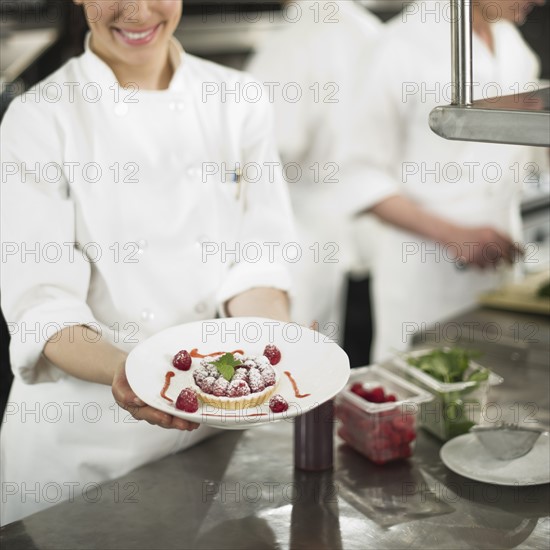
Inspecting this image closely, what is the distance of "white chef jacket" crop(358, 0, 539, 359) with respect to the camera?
265cm

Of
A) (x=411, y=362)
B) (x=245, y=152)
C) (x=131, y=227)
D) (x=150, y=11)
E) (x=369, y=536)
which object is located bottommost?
(x=369, y=536)

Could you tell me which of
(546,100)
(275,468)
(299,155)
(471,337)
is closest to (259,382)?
(275,468)

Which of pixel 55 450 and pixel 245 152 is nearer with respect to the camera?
pixel 55 450

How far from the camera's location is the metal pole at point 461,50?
4.07 feet

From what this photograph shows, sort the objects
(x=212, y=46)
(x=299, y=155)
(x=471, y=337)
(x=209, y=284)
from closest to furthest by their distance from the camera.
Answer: (x=209, y=284), (x=471, y=337), (x=299, y=155), (x=212, y=46)

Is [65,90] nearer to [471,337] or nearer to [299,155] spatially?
[471,337]

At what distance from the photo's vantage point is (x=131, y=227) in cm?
164

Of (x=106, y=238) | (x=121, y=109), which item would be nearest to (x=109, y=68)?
(x=121, y=109)

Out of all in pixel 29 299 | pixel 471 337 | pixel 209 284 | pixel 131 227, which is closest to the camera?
pixel 29 299

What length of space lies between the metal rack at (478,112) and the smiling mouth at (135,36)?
1.91ft

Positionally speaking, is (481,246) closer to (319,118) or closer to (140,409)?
(319,118)

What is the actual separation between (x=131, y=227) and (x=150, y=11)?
386 mm

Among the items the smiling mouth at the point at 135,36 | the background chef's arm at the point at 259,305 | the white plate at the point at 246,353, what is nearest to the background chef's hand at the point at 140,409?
the white plate at the point at 246,353

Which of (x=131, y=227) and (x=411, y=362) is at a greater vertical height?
(x=131, y=227)
